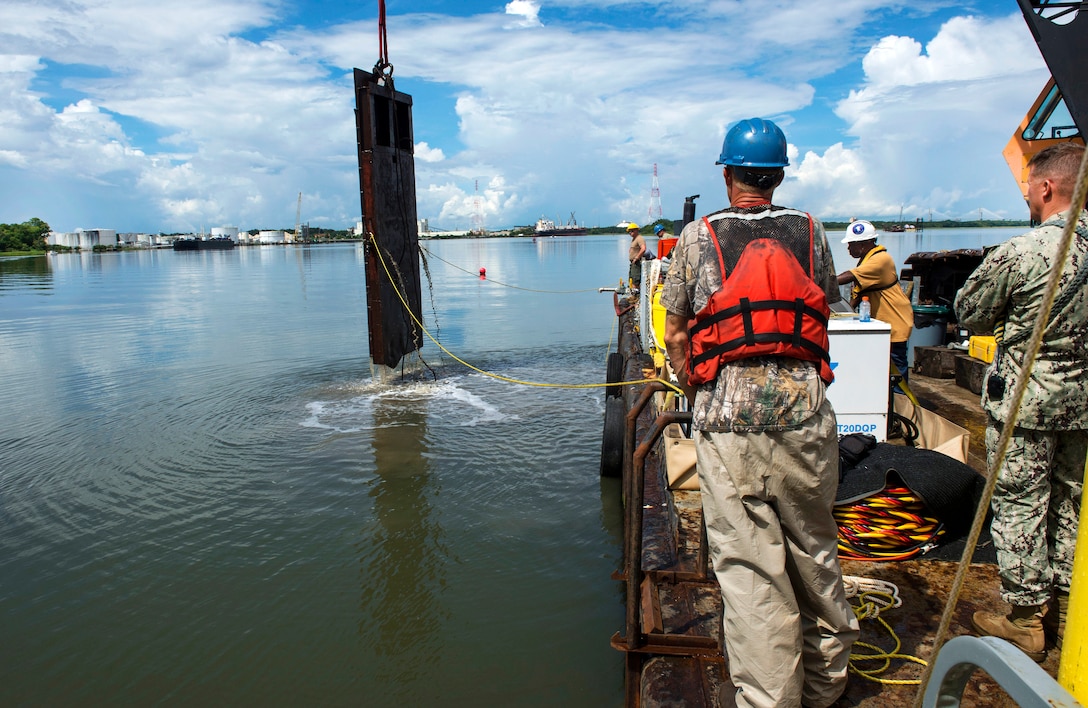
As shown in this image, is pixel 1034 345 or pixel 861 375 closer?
pixel 1034 345

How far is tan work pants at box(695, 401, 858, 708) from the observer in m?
2.48

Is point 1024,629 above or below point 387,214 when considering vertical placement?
below

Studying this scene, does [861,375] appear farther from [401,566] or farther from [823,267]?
[401,566]

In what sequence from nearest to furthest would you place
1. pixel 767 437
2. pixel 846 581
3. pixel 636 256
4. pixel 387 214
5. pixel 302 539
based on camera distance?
pixel 767 437
pixel 846 581
pixel 302 539
pixel 387 214
pixel 636 256

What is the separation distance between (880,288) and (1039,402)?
3.52 meters

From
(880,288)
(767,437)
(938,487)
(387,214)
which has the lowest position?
(938,487)

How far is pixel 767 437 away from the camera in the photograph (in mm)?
2465

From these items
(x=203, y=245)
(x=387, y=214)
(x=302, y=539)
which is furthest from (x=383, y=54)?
(x=203, y=245)

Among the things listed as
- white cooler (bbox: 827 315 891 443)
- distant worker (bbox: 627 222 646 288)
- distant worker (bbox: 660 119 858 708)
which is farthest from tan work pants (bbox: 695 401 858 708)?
distant worker (bbox: 627 222 646 288)

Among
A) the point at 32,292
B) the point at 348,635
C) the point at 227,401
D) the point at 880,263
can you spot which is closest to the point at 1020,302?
the point at 880,263

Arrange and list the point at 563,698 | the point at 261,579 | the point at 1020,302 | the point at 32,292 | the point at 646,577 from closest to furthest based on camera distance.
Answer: the point at 1020,302
the point at 646,577
the point at 563,698
the point at 261,579
the point at 32,292

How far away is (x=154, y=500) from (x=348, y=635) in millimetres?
3631

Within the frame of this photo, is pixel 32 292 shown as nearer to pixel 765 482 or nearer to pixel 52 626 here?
pixel 52 626

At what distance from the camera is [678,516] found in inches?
179
